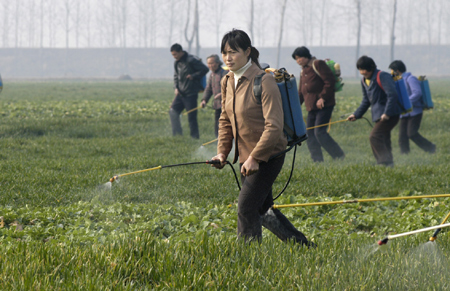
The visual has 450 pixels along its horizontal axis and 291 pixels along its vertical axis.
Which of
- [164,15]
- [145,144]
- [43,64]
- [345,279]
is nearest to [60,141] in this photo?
[145,144]

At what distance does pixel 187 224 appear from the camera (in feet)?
18.6

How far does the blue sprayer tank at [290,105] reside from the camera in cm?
401

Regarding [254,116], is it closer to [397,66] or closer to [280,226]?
[280,226]

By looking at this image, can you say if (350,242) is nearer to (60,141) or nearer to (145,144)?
(145,144)

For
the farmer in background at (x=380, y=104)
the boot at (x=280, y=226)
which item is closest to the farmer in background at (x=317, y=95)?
the farmer in background at (x=380, y=104)

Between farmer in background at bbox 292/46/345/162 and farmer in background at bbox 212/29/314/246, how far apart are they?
6147mm

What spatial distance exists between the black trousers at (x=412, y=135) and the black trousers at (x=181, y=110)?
5.27 m

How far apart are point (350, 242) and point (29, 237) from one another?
3066 mm

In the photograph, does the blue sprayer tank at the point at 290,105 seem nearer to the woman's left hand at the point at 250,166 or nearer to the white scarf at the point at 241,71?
the white scarf at the point at 241,71

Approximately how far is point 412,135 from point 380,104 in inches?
107

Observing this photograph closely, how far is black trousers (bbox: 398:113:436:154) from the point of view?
11773mm

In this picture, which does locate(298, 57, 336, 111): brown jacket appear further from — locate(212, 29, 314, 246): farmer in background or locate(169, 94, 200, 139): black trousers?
locate(212, 29, 314, 246): farmer in background

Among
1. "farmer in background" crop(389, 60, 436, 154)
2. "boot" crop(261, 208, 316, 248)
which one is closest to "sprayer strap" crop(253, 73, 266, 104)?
"boot" crop(261, 208, 316, 248)

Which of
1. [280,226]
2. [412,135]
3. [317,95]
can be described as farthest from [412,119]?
[280,226]
